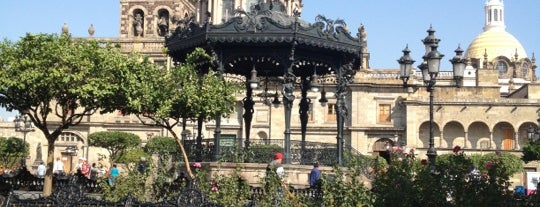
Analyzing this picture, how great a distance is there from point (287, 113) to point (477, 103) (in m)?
36.1

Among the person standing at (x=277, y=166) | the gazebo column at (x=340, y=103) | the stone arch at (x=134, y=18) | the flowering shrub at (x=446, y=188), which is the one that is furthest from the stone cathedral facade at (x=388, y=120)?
the flowering shrub at (x=446, y=188)

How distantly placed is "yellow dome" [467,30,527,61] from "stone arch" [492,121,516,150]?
29.4 m

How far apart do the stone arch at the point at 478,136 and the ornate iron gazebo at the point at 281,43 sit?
34707 mm

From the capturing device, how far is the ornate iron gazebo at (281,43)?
15992 millimetres

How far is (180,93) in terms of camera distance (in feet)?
62.0

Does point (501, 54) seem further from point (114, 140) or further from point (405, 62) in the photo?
point (405, 62)

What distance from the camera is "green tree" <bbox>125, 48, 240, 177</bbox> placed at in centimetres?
1805

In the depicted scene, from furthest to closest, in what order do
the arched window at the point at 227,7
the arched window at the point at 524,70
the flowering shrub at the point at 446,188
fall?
the arched window at the point at 524,70 < the arched window at the point at 227,7 < the flowering shrub at the point at 446,188

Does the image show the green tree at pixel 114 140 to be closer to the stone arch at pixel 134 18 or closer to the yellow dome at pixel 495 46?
the stone arch at pixel 134 18

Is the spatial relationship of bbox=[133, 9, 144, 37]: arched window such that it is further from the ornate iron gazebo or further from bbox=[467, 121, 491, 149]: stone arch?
the ornate iron gazebo

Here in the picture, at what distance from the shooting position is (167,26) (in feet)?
193

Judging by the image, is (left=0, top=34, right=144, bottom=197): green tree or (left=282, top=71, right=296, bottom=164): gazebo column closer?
(left=282, top=71, right=296, bottom=164): gazebo column

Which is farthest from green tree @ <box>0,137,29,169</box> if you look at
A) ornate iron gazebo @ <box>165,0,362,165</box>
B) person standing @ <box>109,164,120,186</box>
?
ornate iron gazebo @ <box>165,0,362,165</box>

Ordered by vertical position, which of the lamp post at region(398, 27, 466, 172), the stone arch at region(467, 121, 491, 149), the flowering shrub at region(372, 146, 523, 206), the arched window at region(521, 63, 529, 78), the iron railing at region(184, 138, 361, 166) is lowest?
the flowering shrub at region(372, 146, 523, 206)
